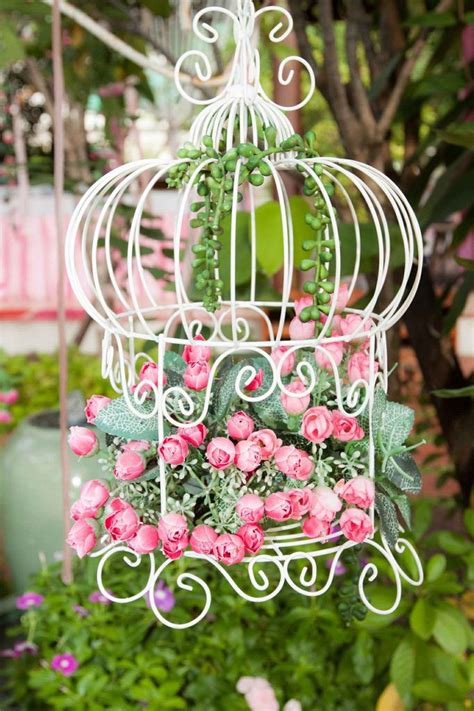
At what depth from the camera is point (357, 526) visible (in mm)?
649

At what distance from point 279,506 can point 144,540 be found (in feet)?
0.37

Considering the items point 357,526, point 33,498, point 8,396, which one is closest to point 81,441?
point 357,526

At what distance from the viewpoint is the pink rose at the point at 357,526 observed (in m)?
0.65

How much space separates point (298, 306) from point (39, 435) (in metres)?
1.30

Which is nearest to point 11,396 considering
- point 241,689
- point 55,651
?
point 55,651

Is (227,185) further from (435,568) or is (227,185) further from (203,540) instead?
(435,568)

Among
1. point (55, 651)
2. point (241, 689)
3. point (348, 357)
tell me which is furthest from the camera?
point (55, 651)

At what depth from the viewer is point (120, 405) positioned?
685mm

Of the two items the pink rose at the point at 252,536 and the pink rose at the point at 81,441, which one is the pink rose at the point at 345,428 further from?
the pink rose at the point at 81,441

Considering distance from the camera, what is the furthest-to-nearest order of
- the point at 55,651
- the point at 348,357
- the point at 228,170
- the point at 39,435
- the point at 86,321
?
the point at 86,321 → the point at 39,435 → the point at 55,651 → the point at 348,357 → the point at 228,170

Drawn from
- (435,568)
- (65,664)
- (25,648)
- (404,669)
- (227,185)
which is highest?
(227,185)

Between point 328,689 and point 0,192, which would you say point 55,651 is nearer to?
point 328,689

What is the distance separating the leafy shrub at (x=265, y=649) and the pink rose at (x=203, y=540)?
20.0 inches

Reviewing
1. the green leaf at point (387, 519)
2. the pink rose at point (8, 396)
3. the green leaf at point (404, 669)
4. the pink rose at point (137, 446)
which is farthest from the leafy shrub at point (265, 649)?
the pink rose at point (8, 396)
